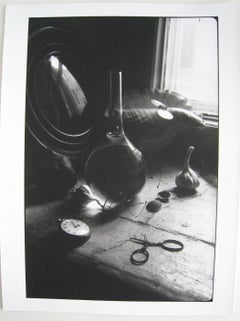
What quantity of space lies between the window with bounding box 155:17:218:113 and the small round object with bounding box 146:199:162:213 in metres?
0.26

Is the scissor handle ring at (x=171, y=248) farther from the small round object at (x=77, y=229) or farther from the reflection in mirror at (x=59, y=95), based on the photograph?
the reflection in mirror at (x=59, y=95)

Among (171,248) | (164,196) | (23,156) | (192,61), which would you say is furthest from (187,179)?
(23,156)

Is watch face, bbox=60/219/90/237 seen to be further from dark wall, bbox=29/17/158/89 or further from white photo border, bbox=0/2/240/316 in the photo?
dark wall, bbox=29/17/158/89

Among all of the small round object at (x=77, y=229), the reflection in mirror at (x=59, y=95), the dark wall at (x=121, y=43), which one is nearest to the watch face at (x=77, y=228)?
the small round object at (x=77, y=229)

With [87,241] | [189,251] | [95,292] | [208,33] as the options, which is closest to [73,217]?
[87,241]

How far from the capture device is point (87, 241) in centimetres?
74

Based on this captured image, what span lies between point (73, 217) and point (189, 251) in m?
0.31

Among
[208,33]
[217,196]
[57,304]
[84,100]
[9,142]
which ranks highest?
[208,33]

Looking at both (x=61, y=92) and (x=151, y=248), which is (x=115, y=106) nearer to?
(x=61, y=92)

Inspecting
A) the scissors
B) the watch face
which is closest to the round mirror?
the watch face

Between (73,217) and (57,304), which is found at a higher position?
(73,217)

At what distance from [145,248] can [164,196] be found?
0.47 ft

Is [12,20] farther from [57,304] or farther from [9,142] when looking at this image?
[57,304]

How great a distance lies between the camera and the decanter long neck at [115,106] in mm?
735
